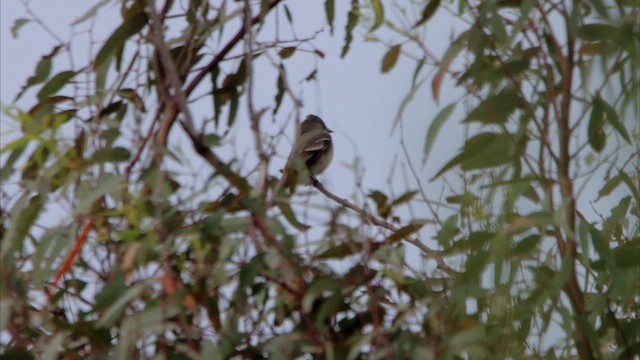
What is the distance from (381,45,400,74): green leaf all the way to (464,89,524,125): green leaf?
49 centimetres

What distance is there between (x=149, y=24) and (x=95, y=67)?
0.13m

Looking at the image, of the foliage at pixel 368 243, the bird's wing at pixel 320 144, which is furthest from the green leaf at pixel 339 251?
the bird's wing at pixel 320 144

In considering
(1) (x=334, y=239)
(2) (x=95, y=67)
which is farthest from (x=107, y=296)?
(2) (x=95, y=67)

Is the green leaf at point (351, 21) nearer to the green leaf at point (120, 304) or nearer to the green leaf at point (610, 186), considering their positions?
the green leaf at point (610, 186)

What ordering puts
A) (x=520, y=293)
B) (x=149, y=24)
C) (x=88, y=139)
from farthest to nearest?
(x=149, y=24)
(x=88, y=139)
(x=520, y=293)

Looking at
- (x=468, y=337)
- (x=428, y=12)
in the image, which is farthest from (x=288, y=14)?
(x=468, y=337)

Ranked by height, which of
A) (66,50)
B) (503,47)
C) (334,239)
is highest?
(66,50)

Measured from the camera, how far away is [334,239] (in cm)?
188

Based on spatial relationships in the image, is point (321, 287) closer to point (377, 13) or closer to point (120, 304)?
point (120, 304)

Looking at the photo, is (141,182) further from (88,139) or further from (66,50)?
(66,50)

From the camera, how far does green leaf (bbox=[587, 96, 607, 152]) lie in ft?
5.82

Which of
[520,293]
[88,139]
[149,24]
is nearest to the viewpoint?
[520,293]

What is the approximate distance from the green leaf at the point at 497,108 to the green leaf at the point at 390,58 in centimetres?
49

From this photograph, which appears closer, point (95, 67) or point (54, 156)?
point (54, 156)
